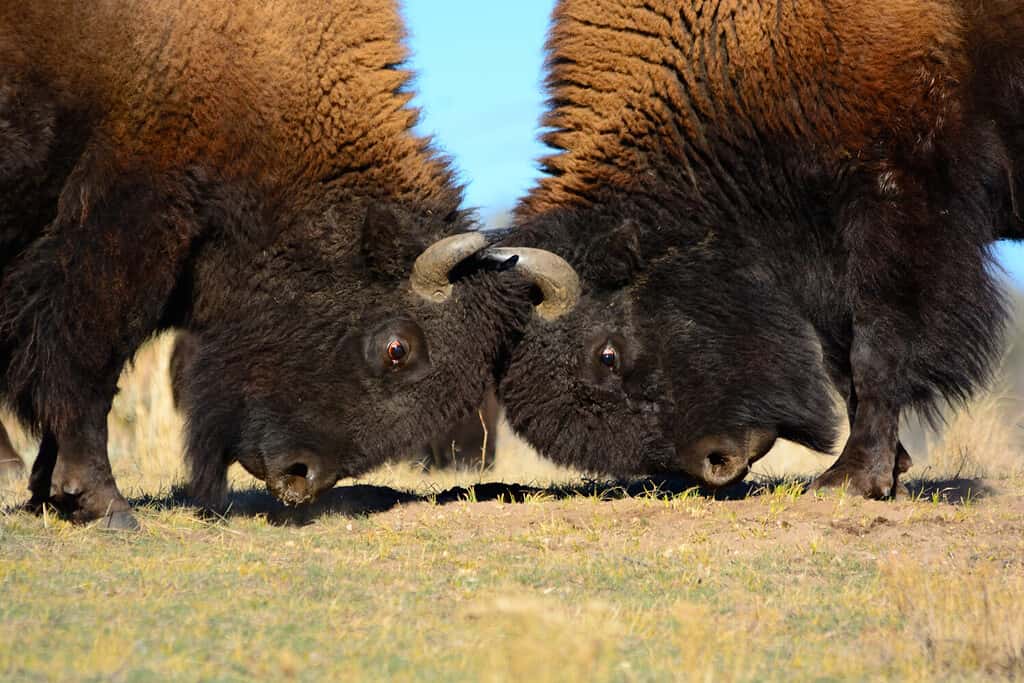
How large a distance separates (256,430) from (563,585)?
230 cm

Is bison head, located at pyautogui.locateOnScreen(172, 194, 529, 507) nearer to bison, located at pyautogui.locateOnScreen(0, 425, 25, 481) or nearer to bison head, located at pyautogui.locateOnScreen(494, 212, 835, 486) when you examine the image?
bison head, located at pyautogui.locateOnScreen(494, 212, 835, 486)

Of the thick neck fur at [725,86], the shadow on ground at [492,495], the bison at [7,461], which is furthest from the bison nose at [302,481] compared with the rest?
the bison at [7,461]

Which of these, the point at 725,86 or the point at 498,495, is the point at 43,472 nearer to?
the point at 498,495

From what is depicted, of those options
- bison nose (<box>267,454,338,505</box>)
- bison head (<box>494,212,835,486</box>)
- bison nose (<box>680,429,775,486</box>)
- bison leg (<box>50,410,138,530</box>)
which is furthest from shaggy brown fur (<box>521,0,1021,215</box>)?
bison leg (<box>50,410,138,530</box>)

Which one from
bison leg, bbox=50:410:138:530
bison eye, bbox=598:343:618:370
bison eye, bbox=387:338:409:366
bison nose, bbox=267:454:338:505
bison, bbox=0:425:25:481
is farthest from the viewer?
bison, bbox=0:425:25:481

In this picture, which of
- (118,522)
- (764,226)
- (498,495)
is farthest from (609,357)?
(118,522)

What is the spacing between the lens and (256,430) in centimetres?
679

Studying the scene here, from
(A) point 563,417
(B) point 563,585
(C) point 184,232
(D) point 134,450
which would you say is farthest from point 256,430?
(D) point 134,450

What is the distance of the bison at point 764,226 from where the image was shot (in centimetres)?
686

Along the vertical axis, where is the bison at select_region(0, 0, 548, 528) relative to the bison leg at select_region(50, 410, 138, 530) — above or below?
above

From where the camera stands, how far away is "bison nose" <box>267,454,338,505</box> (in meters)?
6.69

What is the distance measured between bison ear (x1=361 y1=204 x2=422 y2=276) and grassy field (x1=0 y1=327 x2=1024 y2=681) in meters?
1.27

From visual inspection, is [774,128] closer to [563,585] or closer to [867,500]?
[867,500]

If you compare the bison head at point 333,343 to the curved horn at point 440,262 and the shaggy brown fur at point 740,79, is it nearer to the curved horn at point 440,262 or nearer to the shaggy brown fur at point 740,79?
the curved horn at point 440,262
